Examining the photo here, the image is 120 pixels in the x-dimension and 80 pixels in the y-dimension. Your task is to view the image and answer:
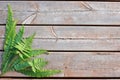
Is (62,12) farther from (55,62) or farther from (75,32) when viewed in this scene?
(55,62)

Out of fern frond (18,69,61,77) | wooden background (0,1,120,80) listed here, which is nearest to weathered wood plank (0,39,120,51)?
wooden background (0,1,120,80)

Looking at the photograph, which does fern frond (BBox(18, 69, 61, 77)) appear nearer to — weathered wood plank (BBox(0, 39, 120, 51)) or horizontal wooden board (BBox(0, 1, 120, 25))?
weathered wood plank (BBox(0, 39, 120, 51))

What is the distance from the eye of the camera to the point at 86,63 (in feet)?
4.25

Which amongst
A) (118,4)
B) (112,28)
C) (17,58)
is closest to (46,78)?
(17,58)

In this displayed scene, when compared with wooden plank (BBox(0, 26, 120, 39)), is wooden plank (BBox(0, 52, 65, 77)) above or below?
below

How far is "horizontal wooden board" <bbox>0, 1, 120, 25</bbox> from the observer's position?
1325mm

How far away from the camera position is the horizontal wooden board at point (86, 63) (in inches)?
50.8

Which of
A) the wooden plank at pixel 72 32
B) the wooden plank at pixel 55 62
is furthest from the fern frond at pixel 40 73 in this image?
the wooden plank at pixel 72 32

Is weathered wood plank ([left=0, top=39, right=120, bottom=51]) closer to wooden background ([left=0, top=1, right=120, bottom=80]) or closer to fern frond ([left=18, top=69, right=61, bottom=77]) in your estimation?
wooden background ([left=0, top=1, right=120, bottom=80])

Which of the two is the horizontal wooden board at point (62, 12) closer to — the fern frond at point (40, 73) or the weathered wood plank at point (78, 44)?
the weathered wood plank at point (78, 44)

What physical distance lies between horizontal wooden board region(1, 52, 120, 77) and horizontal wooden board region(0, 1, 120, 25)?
0.53ft

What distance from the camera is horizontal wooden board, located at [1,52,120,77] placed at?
129cm

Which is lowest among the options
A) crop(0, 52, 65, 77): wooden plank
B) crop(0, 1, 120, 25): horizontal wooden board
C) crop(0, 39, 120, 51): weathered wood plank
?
crop(0, 52, 65, 77): wooden plank

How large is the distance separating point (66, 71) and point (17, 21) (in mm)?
339
